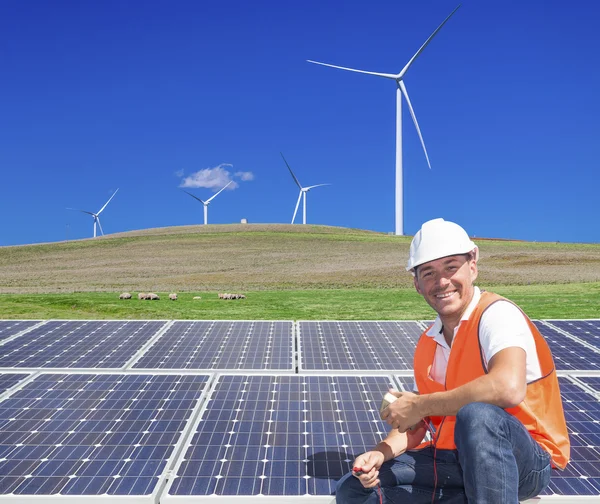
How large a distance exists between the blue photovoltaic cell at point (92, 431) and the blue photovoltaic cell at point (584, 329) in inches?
274

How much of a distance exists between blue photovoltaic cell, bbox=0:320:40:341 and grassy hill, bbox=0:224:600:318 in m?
5.18

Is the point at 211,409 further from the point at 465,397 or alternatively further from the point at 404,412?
the point at 465,397

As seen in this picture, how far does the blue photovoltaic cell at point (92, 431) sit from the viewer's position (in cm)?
485

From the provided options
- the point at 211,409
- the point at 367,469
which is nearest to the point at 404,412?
the point at 367,469

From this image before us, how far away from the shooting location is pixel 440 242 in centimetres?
426

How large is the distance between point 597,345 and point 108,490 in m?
8.28

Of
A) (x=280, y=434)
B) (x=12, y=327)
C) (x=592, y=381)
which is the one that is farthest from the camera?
(x=12, y=327)

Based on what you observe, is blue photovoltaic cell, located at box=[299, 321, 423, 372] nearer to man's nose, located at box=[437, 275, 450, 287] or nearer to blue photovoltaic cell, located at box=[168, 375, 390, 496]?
blue photovoltaic cell, located at box=[168, 375, 390, 496]

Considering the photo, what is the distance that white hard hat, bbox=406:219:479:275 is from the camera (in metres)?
4.24

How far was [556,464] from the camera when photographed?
4.22 m

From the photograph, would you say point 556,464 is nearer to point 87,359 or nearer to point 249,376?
point 249,376

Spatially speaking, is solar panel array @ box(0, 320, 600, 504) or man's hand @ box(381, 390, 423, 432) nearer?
man's hand @ box(381, 390, 423, 432)

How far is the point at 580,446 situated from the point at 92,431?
531 cm

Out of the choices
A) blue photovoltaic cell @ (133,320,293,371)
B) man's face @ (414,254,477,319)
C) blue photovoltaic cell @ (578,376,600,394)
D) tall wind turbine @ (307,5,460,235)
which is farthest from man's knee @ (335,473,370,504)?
tall wind turbine @ (307,5,460,235)
